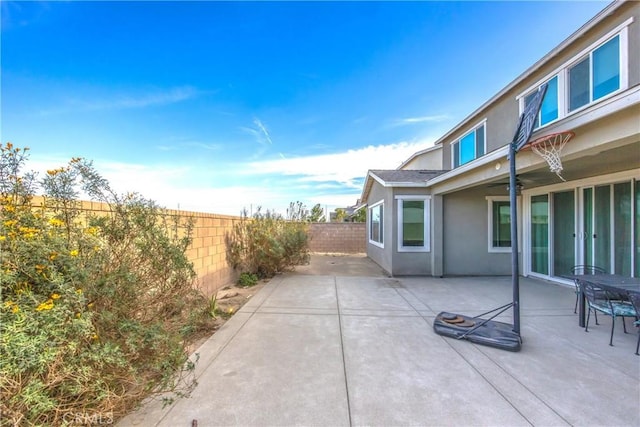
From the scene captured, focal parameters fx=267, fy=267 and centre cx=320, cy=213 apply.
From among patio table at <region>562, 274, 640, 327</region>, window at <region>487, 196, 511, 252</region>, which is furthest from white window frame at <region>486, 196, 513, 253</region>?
patio table at <region>562, 274, 640, 327</region>

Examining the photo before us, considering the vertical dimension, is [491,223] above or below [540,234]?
above

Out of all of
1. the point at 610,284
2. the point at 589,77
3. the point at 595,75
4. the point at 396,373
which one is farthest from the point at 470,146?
the point at 396,373

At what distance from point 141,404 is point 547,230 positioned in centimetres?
921

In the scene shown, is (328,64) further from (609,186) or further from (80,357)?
(80,357)

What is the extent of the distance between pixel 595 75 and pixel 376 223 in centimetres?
741

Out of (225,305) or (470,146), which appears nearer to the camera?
(225,305)

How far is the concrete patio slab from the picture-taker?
226 cm

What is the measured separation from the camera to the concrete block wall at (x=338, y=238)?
1475 centimetres

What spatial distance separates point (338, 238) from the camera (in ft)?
48.6

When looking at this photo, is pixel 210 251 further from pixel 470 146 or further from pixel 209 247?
pixel 470 146

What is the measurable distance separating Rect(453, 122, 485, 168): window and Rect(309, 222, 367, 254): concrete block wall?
6.31 metres

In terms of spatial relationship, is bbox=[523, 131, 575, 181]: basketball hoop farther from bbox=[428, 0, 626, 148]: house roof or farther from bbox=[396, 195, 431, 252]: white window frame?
bbox=[396, 195, 431, 252]: white window frame

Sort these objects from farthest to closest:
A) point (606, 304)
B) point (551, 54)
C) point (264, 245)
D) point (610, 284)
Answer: point (264, 245) → point (551, 54) → point (606, 304) → point (610, 284)

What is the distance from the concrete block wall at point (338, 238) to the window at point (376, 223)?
2.19 metres
